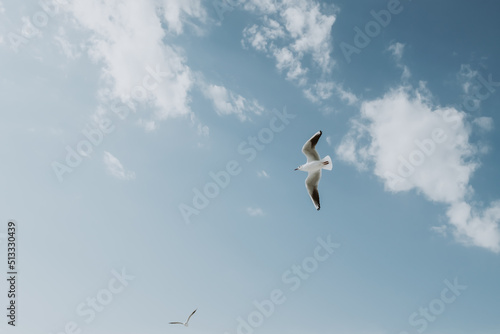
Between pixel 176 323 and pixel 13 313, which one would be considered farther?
pixel 176 323

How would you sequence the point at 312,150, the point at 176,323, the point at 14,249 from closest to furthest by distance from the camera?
the point at 312,150, the point at 14,249, the point at 176,323

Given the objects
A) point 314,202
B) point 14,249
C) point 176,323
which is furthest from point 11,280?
point 314,202

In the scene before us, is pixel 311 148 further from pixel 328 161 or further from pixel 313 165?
pixel 328 161

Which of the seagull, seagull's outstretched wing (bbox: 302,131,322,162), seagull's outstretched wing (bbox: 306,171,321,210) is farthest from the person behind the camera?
seagull's outstretched wing (bbox: 306,171,321,210)

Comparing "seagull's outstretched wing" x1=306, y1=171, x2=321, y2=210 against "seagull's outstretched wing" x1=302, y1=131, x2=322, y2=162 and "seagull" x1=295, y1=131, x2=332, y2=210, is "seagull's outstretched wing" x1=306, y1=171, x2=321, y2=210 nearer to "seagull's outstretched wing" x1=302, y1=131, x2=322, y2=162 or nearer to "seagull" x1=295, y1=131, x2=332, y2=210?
"seagull" x1=295, y1=131, x2=332, y2=210

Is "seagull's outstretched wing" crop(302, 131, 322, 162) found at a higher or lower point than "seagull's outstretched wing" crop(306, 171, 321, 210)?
higher

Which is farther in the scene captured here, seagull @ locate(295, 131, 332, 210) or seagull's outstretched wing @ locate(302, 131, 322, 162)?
seagull @ locate(295, 131, 332, 210)

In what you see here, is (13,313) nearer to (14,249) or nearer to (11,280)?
(11,280)

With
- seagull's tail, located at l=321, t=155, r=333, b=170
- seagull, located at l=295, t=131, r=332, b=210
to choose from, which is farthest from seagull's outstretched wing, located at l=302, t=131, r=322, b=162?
seagull's tail, located at l=321, t=155, r=333, b=170

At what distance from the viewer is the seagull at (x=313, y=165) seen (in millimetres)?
18828

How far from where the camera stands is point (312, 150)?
1906cm

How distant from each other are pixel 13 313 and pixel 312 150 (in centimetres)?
1778

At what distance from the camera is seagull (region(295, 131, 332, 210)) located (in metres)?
18.8

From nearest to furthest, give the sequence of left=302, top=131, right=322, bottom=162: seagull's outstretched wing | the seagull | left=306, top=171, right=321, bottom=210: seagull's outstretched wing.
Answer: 1. left=302, top=131, right=322, bottom=162: seagull's outstretched wing
2. the seagull
3. left=306, top=171, right=321, bottom=210: seagull's outstretched wing
